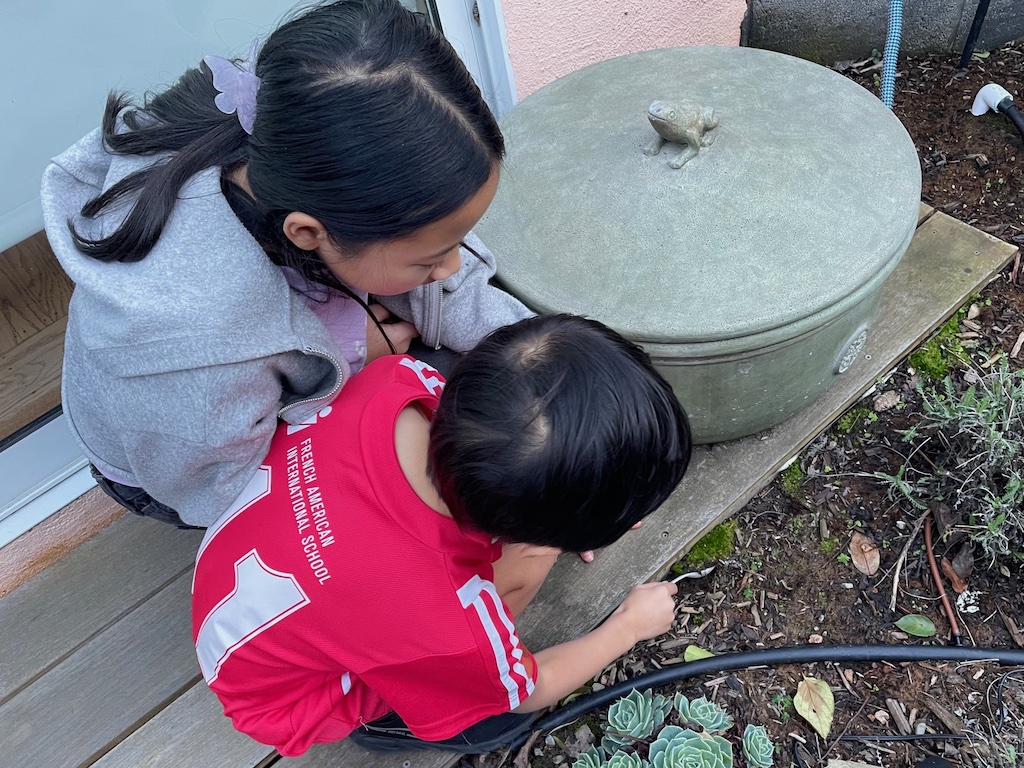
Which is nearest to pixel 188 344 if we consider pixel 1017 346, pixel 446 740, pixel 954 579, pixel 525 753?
pixel 446 740

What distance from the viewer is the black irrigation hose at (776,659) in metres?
1.42

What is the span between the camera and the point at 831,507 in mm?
1668

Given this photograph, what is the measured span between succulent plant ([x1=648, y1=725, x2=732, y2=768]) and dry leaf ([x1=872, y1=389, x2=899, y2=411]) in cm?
87

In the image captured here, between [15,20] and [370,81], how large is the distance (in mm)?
900

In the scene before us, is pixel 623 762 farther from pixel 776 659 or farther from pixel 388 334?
pixel 388 334

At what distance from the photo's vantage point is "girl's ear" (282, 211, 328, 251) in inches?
36.5

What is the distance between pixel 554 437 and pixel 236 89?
56 centimetres

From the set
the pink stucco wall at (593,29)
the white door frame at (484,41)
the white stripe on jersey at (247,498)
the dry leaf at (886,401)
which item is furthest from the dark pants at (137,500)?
the dry leaf at (886,401)

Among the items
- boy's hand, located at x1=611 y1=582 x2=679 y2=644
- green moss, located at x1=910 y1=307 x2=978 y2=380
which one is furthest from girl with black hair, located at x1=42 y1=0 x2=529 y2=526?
green moss, located at x1=910 y1=307 x2=978 y2=380

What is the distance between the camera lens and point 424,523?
95 cm

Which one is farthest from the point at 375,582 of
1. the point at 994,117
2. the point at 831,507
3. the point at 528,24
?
the point at 994,117

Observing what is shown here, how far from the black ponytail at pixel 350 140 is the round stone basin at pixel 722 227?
478 millimetres

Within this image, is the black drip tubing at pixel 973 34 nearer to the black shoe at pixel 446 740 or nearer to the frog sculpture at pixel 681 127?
the frog sculpture at pixel 681 127

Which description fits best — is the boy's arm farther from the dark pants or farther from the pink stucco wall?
the pink stucco wall
